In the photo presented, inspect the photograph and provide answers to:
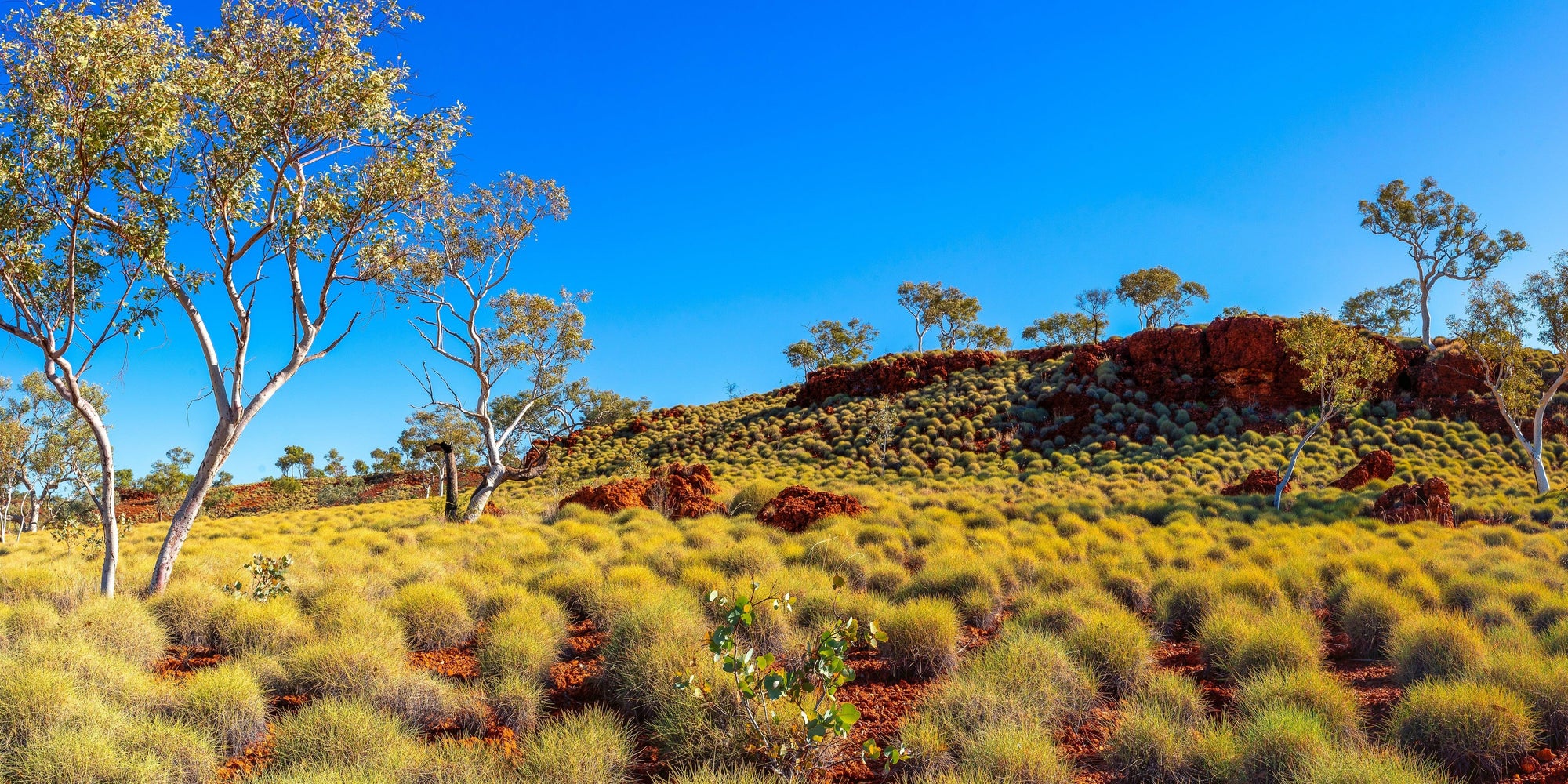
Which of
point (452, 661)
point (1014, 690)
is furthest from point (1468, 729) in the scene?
point (452, 661)

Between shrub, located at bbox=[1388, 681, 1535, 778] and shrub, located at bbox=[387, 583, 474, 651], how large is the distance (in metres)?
8.19

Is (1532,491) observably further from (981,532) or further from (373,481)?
(373,481)

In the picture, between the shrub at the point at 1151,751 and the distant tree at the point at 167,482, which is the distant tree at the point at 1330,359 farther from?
the distant tree at the point at 167,482

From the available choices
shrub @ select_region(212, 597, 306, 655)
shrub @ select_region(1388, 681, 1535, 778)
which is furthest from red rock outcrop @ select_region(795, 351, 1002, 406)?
shrub @ select_region(1388, 681, 1535, 778)

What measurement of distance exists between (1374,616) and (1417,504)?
11567 millimetres

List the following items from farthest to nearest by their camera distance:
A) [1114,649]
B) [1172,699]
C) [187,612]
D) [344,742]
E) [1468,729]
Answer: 1. [187,612]
2. [1114,649]
3. [1172,699]
4. [1468,729]
5. [344,742]

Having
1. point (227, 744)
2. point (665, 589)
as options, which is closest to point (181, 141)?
point (227, 744)

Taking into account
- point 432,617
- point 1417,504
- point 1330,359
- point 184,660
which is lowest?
point 1417,504

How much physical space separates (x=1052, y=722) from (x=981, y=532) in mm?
7908

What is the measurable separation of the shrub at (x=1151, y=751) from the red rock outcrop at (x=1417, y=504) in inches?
602

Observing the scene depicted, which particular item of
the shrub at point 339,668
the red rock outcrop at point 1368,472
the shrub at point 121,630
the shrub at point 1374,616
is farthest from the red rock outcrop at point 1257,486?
the shrub at point 121,630

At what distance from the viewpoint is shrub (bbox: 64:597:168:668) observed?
22.0ft

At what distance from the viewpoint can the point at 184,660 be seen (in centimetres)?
697

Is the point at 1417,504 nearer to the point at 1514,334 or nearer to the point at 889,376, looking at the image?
the point at 1514,334
